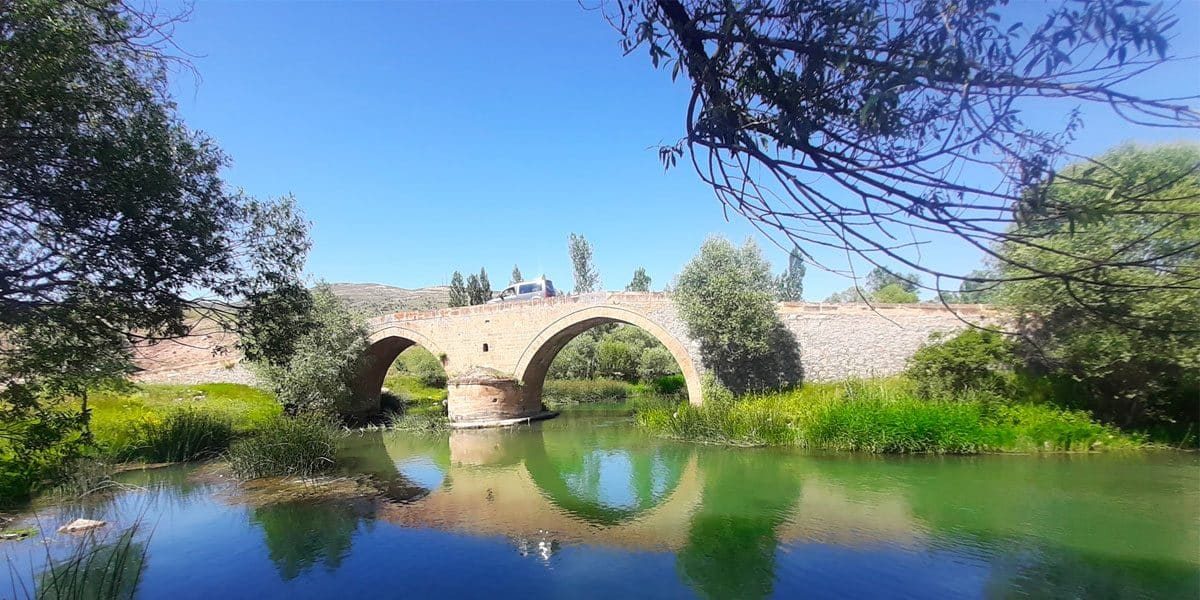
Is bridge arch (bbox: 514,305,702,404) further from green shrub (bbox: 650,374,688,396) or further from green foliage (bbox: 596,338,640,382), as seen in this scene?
green foliage (bbox: 596,338,640,382)

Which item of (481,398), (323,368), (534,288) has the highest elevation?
(534,288)

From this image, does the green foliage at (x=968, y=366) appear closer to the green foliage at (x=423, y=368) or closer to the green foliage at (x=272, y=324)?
the green foliage at (x=272, y=324)

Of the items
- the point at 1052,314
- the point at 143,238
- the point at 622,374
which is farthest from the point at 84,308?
the point at 622,374

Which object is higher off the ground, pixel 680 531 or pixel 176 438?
pixel 176 438

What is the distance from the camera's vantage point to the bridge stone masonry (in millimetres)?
14383

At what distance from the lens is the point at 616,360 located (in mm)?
28031

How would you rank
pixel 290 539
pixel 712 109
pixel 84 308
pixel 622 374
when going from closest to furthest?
pixel 712 109, pixel 84 308, pixel 290 539, pixel 622 374

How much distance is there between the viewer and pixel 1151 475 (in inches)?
345

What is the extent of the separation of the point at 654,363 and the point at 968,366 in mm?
16984

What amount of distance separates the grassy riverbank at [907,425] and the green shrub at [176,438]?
10.8 m

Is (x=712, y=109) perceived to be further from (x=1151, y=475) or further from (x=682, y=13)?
(x=1151, y=475)

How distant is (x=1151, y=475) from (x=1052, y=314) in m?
3.09

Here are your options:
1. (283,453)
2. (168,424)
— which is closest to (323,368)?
(168,424)

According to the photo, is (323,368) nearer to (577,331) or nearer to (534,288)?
(577,331)
